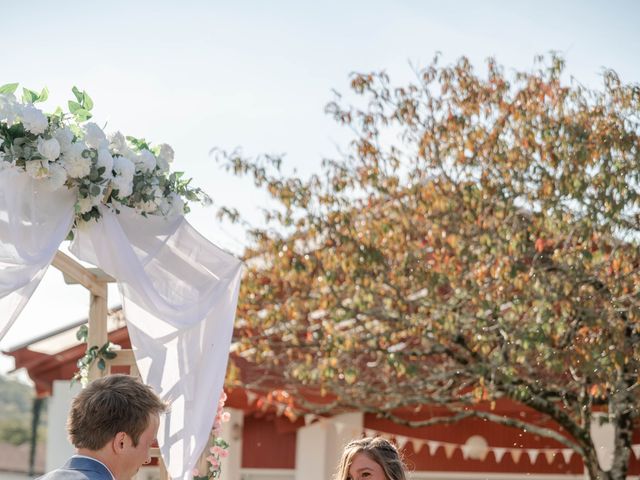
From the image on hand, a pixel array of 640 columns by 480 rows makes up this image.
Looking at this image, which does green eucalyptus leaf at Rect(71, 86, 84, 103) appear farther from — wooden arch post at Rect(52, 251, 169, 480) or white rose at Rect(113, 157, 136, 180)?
wooden arch post at Rect(52, 251, 169, 480)

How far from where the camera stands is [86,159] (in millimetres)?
4977

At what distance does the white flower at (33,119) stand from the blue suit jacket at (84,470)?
2.12 metres

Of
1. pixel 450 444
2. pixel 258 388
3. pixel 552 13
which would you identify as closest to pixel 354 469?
pixel 552 13

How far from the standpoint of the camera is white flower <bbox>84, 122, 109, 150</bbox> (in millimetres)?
5133

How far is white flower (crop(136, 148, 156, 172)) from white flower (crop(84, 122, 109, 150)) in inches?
12.1

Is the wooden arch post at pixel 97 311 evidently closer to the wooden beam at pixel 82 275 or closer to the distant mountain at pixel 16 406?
the wooden beam at pixel 82 275

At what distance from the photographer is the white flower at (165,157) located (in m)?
5.66

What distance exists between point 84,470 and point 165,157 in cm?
291

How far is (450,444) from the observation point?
44.9ft

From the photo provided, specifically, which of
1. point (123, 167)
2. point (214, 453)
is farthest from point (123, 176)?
point (214, 453)

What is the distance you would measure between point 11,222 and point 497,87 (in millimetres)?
6342

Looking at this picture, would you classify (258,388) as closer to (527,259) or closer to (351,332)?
(351,332)

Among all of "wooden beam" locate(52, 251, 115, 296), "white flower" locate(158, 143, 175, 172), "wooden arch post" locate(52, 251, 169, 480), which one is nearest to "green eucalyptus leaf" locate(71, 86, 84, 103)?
"white flower" locate(158, 143, 175, 172)

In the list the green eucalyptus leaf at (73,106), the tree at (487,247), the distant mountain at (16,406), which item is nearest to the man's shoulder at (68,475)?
the green eucalyptus leaf at (73,106)
